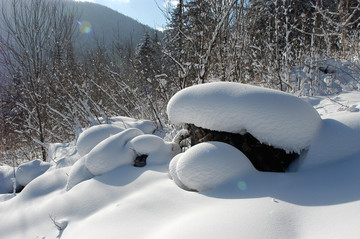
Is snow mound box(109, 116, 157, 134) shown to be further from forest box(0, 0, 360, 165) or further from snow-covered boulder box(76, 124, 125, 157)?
snow-covered boulder box(76, 124, 125, 157)

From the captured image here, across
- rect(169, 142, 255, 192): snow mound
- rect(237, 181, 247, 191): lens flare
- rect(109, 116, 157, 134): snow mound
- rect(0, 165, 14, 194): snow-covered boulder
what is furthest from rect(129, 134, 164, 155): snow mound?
rect(0, 165, 14, 194): snow-covered boulder

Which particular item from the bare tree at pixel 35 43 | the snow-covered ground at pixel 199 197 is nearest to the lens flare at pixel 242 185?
the snow-covered ground at pixel 199 197

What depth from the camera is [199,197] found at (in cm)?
137

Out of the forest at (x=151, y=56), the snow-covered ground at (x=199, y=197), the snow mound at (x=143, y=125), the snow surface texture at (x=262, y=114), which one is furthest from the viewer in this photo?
the forest at (x=151, y=56)

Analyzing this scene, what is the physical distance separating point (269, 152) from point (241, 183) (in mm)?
487

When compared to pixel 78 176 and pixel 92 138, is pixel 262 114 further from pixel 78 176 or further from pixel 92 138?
pixel 92 138

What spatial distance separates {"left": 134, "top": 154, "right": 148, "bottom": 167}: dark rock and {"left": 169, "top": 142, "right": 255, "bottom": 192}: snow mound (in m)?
0.67

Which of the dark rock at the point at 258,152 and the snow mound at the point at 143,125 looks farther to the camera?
the snow mound at the point at 143,125

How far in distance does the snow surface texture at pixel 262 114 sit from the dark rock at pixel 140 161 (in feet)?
2.64

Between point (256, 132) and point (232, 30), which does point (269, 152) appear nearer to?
point (256, 132)

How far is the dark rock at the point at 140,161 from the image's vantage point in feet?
6.95

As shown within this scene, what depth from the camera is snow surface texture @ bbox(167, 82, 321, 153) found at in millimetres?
1526

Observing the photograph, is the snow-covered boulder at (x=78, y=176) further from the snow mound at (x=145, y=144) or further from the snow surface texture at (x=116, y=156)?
the snow mound at (x=145, y=144)

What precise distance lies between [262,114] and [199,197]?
2.41 ft
